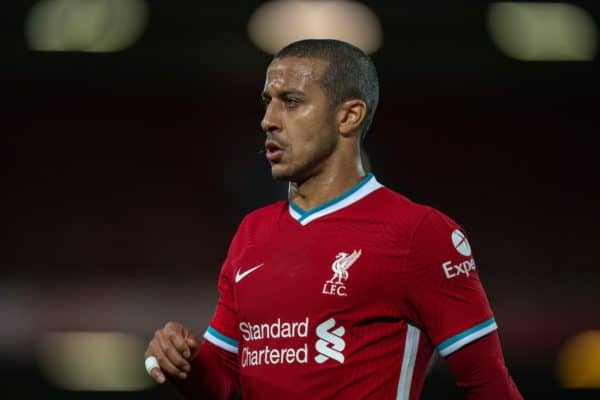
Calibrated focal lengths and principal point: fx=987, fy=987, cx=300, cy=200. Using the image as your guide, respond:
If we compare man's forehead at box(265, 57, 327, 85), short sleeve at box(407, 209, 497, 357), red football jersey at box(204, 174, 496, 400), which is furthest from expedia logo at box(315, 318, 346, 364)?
man's forehead at box(265, 57, 327, 85)

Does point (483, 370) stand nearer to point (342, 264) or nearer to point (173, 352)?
point (342, 264)

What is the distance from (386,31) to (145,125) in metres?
1.45

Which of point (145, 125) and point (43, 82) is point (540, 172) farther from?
point (43, 82)

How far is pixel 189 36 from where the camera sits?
5051mm

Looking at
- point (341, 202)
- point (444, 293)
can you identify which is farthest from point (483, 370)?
point (341, 202)

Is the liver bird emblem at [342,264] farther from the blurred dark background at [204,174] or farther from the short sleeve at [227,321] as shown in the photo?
the blurred dark background at [204,174]

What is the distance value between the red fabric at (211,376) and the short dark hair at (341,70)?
1.96 feet

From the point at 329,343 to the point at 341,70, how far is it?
59cm

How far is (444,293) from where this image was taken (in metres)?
1.94

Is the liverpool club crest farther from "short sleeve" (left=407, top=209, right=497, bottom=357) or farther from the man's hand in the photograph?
the man's hand

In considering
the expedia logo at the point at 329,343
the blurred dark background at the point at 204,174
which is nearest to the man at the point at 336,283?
the expedia logo at the point at 329,343

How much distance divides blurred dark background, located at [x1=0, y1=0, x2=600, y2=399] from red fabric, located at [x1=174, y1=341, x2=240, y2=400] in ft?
9.51

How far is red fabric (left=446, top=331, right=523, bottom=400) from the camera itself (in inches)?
75.8

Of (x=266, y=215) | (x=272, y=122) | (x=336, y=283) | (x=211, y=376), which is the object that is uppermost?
(x=272, y=122)
